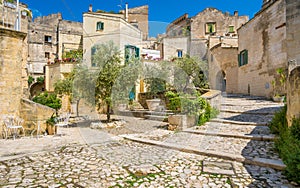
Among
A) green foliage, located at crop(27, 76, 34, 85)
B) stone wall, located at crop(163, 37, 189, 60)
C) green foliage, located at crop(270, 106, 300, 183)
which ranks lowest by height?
green foliage, located at crop(270, 106, 300, 183)

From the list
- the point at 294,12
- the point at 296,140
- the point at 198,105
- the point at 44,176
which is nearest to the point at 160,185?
the point at 44,176

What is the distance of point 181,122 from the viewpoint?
771cm

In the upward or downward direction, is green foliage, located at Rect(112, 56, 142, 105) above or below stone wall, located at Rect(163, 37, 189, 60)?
below

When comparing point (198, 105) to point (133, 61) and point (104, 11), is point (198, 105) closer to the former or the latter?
point (133, 61)

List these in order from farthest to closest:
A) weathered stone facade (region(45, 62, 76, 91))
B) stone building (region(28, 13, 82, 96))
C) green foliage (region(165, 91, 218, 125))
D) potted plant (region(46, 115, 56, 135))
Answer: stone building (region(28, 13, 82, 96)), weathered stone facade (region(45, 62, 76, 91)), potted plant (region(46, 115, 56, 135)), green foliage (region(165, 91, 218, 125))

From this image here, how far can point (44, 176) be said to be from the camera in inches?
140

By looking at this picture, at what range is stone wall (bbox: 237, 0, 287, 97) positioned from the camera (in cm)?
1294

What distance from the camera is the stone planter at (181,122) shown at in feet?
25.3

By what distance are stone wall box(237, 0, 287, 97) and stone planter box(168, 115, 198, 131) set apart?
8424 mm

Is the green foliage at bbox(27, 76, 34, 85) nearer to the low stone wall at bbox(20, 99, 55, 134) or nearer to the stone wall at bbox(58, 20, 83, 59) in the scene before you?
the stone wall at bbox(58, 20, 83, 59)

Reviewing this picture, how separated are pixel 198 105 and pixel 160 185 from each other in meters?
5.18

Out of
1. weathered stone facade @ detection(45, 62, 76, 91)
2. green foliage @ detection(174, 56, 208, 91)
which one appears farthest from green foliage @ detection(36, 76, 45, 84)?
green foliage @ detection(174, 56, 208, 91)

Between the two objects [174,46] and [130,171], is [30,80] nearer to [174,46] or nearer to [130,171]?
[174,46]

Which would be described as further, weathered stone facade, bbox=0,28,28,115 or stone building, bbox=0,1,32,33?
stone building, bbox=0,1,32,33
